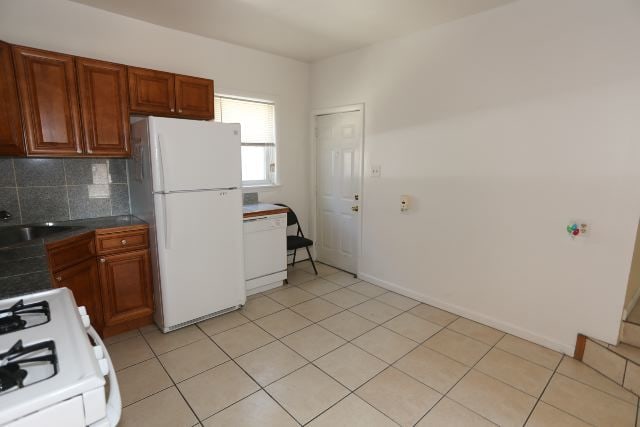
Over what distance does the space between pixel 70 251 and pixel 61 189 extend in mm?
784

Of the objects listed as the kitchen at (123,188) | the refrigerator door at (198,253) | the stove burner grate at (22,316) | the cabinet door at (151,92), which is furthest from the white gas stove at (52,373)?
the cabinet door at (151,92)

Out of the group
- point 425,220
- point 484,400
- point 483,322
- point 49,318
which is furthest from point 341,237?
point 49,318

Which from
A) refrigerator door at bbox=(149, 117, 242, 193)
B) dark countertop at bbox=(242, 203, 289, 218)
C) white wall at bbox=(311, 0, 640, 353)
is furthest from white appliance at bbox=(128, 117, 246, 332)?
white wall at bbox=(311, 0, 640, 353)

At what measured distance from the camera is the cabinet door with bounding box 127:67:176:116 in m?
2.72

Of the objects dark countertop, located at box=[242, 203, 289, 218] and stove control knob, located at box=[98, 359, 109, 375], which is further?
dark countertop, located at box=[242, 203, 289, 218]

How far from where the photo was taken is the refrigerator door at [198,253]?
260 centimetres

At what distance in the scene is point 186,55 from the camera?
3238mm

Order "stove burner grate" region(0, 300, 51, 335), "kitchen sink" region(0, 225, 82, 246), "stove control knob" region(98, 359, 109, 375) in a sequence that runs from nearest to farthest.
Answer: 1. "stove control knob" region(98, 359, 109, 375)
2. "stove burner grate" region(0, 300, 51, 335)
3. "kitchen sink" region(0, 225, 82, 246)

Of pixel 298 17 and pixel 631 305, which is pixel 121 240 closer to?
pixel 298 17

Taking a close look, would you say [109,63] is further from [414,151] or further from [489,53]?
[489,53]

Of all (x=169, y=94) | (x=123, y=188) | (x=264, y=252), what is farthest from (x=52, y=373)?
(x=264, y=252)

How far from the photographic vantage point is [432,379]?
2.19 meters

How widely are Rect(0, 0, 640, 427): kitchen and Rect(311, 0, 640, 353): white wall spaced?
0.6 inches

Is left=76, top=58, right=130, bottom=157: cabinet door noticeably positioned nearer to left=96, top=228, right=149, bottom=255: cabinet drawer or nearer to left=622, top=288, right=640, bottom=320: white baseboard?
left=96, top=228, right=149, bottom=255: cabinet drawer
